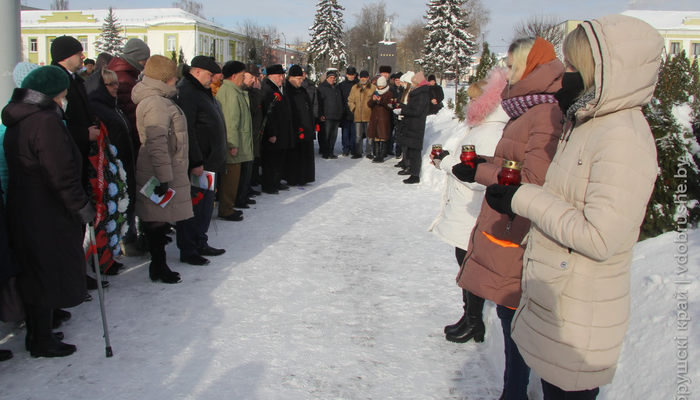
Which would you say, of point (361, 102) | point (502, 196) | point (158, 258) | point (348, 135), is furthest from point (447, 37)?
point (502, 196)

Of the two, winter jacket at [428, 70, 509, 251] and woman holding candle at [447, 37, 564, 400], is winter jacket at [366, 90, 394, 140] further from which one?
woman holding candle at [447, 37, 564, 400]

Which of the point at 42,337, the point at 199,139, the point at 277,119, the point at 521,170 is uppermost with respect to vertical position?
the point at 277,119

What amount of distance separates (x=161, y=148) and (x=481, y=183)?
2992 millimetres

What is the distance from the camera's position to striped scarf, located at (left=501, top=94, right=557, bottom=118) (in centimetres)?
259

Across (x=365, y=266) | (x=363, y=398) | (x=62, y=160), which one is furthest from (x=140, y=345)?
(x=365, y=266)

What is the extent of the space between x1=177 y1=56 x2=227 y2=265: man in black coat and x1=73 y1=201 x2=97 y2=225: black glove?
1734 mm

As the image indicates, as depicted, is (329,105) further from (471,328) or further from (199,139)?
(471,328)

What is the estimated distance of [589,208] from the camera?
1.74 metres

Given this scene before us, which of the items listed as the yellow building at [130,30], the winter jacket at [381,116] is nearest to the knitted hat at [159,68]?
the winter jacket at [381,116]

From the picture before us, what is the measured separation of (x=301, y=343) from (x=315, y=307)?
0.64m

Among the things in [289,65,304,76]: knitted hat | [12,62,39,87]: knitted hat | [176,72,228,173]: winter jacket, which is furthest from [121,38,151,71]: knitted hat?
[289,65,304,76]: knitted hat

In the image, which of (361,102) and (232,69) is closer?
(232,69)

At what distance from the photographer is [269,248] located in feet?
19.2

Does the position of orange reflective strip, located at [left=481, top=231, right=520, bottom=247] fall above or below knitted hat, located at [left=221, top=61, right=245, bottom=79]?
below
